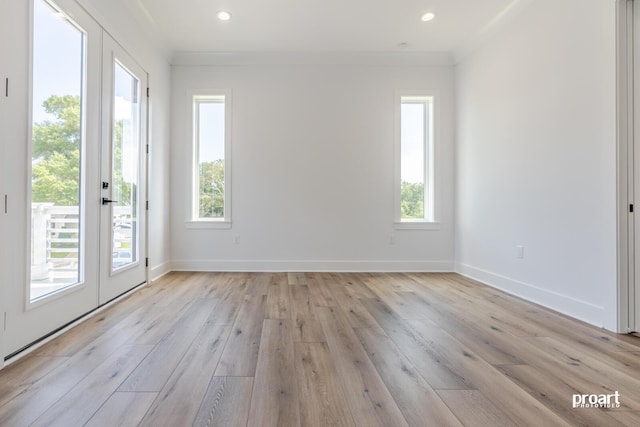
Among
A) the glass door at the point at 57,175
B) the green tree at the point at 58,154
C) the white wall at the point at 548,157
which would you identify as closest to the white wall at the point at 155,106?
the glass door at the point at 57,175

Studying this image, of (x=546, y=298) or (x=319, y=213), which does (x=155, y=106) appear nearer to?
(x=319, y=213)

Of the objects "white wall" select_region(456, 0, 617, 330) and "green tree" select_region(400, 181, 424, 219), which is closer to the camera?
"white wall" select_region(456, 0, 617, 330)

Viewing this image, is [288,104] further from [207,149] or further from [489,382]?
[489,382]

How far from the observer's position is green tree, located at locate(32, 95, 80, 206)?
84.4 inches

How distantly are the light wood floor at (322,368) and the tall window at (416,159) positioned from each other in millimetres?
1954

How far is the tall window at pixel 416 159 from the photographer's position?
4754mm

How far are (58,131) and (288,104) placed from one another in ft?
9.45

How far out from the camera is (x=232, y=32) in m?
3.98

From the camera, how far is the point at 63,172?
239 cm

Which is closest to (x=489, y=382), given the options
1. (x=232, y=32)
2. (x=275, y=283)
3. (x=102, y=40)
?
(x=275, y=283)

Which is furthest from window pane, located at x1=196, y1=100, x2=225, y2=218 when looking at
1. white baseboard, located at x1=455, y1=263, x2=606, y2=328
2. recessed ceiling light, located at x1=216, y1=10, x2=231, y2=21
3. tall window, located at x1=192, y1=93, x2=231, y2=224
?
white baseboard, located at x1=455, y1=263, x2=606, y2=328

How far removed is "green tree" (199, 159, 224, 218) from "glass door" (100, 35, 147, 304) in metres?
0.97

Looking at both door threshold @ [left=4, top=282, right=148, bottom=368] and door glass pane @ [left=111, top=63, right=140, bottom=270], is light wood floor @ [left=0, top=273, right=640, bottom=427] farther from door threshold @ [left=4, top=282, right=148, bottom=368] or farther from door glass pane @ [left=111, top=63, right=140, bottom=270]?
door glass pane @ [left=111, top=63, right=140, bottom=270]

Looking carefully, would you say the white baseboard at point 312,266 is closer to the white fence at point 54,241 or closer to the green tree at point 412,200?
the green tree at point 412,200
